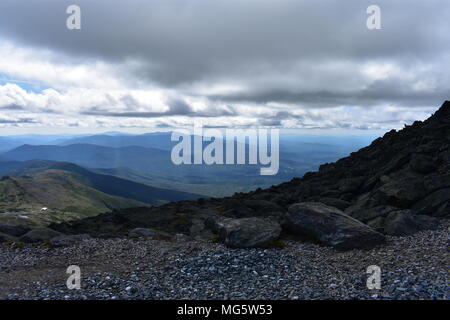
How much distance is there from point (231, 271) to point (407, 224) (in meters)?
18.8

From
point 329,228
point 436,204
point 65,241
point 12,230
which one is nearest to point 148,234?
point 65,241

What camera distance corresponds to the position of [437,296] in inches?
690

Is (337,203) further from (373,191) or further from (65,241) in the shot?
(65,241)

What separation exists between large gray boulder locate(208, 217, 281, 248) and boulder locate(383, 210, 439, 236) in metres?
11.3

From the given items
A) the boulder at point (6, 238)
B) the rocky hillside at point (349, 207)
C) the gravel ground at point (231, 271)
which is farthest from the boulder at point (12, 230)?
the gravel ground at point (231, 271)

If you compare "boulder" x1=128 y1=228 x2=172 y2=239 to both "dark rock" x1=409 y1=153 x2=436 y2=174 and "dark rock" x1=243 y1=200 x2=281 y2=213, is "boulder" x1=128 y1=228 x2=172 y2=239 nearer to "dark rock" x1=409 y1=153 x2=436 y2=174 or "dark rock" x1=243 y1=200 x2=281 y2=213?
"dark rock" x1=243 y1=200 x2=281 y2=213

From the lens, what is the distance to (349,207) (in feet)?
143

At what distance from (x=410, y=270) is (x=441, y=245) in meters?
6.21

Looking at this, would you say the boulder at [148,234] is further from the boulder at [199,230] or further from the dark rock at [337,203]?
the dark rock at [337,203]

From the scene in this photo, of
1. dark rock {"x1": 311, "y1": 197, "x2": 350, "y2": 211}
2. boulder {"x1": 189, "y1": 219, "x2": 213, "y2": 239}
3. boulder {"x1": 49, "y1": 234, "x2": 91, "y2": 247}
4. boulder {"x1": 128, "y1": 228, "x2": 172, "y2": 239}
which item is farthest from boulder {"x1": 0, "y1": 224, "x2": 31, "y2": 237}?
dark rock {"x1": 311, "y1": 197, "x2": 350, "y2": 211}

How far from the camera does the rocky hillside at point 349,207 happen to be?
30484 millimetres

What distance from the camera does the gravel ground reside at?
20.3 m
